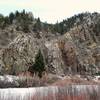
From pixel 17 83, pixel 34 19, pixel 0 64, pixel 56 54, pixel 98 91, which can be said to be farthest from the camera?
pixel 34 19

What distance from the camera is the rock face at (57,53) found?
80.6 feet

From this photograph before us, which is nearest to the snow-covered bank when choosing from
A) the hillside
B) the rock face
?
the hillside

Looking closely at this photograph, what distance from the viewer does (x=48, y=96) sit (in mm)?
8289

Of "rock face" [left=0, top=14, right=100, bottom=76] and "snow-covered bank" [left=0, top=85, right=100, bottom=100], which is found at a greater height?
"rock face" [left=0, top=14, right=100, bottom=76]

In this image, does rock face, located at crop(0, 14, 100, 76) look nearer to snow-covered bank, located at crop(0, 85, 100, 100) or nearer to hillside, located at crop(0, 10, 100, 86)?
hillside, located at crop(0, 10, 100, 86)

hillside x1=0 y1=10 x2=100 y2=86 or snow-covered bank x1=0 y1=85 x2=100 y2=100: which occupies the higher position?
hillside x1=0 y1=10 x2=100 y2=86

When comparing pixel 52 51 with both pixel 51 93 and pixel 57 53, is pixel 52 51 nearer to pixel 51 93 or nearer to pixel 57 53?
pixel 57 53

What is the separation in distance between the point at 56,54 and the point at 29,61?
5.98 metres

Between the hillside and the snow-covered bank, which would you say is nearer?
the snow-covered bank

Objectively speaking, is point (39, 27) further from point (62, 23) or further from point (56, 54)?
point (56, 54)

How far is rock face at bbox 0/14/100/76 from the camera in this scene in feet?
80.6

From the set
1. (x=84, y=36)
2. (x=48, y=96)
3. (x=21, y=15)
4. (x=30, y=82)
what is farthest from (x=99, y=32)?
(x=48, y=96)

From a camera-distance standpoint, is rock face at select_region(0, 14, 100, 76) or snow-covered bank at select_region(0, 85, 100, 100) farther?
rock face at select_region(0, 14, 100, 76)

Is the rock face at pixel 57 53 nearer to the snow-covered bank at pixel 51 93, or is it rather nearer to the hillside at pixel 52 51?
the hillside at pixel 52 51
